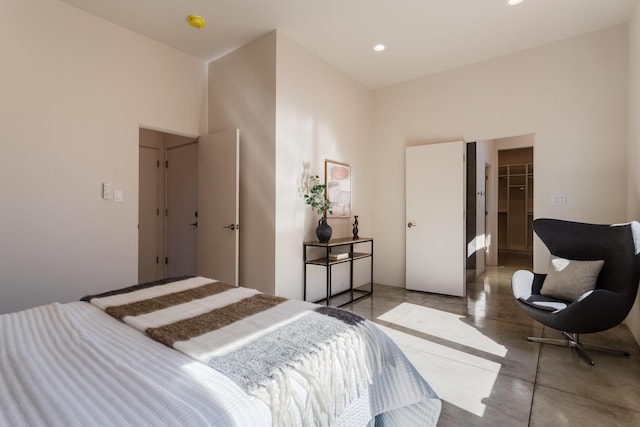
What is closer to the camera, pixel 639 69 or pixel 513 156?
pixel 639 69

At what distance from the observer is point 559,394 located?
6.26 feet

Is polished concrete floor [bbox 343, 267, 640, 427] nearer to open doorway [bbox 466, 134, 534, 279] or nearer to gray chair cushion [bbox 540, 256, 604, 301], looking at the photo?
gray chair cushion [bbox 540, 256, 604, 301]

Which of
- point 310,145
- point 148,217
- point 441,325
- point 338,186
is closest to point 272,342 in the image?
point 441,325

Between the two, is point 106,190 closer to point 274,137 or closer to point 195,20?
point 274,137

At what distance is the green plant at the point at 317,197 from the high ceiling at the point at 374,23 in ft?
5.14

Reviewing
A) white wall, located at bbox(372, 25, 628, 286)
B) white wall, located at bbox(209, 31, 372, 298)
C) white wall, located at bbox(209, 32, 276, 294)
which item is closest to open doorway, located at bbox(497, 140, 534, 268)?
white wall, located at bbox(372, 25, 628, 286)

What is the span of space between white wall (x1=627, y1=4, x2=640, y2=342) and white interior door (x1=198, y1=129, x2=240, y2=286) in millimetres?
3747

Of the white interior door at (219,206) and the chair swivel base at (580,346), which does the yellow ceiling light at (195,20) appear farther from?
the chair swivel base at (580,346)

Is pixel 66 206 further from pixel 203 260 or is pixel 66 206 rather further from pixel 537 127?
pixel 537 127

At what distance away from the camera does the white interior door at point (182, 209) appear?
4430mm

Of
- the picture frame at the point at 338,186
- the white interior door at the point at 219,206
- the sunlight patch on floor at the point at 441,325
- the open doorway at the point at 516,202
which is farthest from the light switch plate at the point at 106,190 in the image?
the open doorway at the point at 516,202

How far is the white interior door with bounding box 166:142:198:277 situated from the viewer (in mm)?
4430

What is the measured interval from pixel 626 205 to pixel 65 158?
5.35m

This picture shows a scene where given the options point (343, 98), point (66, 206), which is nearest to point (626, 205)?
point (343, 98)
